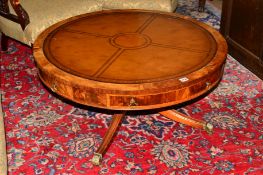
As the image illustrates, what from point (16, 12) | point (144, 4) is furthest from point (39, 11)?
point (144, 4)

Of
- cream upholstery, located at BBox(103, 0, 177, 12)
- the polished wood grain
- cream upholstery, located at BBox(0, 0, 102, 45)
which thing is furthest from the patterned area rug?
cream upholstery, located at BBox(103, 0, 177, 12)

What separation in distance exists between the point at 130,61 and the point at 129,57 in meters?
0.06

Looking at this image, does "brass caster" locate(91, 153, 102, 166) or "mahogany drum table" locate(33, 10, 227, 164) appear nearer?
"mahogany drum table" locate(33, 10, 227, 164)

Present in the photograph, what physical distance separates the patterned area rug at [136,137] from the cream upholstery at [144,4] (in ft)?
3.23

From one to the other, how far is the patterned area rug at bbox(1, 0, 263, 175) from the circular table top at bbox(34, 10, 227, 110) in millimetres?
599

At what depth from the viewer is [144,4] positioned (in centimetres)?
378

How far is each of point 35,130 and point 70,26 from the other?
35.3 inches

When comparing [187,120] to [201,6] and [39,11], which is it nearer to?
[39,11]

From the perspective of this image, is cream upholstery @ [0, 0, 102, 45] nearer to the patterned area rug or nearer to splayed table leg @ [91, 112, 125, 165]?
the patterned area rug

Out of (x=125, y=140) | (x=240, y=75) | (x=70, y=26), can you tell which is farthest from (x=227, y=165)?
(x=70, y=26)

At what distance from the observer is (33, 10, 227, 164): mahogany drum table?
212cm

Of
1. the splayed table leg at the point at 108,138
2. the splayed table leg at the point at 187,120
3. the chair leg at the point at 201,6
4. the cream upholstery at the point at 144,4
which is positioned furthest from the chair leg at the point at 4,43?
the chair leg at the point at 201,6

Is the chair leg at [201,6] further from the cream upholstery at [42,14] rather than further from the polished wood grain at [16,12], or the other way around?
the polished wood grain at [16,12]

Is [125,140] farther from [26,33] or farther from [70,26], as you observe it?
[26,33]
